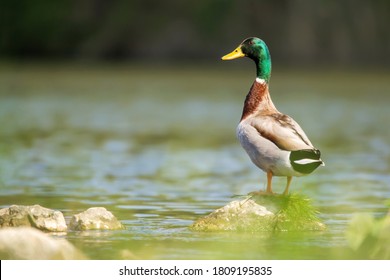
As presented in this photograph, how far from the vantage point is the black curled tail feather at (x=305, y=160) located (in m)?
10.0

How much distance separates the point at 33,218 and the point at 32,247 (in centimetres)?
164

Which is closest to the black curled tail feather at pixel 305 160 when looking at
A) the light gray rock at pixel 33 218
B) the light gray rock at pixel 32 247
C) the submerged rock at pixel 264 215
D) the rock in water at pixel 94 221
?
the submerged rock at pixel 264 215

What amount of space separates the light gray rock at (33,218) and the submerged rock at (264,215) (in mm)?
1201

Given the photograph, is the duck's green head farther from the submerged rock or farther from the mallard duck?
the submerged rock

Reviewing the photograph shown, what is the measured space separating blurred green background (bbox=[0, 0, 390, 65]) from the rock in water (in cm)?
3967

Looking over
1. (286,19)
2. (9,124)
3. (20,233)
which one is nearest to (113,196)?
(20,233)

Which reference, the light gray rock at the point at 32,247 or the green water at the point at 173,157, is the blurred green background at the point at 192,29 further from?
the light gray rock at the point at 32,247

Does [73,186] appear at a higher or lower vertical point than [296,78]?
lower

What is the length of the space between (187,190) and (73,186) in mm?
1365

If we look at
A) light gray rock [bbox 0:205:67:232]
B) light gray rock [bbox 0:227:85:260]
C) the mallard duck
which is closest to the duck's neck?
the mallard duck

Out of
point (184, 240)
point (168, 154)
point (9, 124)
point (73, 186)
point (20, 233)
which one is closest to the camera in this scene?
point (20, 233)

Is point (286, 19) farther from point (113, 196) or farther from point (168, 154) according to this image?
point (113, 196)

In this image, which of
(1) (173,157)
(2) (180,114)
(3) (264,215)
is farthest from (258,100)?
(2) (180,114)

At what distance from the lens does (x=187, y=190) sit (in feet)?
47.4
